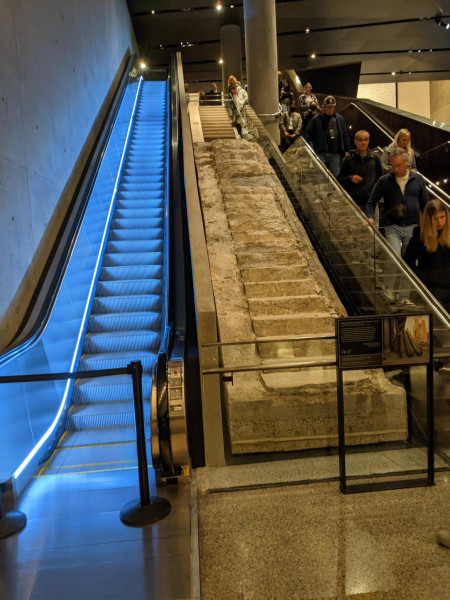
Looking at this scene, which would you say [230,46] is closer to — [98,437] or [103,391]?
[103,391]

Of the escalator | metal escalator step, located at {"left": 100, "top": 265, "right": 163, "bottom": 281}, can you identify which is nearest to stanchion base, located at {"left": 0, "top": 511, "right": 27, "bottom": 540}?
the escalator

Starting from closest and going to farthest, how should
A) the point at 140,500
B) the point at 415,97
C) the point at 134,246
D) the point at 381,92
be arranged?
1. the point at 140,500
2. the point at 134,246
3. the point at 415,97
4. the point at 381,92

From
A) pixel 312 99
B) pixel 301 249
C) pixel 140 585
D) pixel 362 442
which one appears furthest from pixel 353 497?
pixel 312 99

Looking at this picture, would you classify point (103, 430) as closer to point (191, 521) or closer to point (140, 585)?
point (191, 521)

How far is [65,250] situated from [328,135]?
16.0 ft

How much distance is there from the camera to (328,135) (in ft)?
27.6

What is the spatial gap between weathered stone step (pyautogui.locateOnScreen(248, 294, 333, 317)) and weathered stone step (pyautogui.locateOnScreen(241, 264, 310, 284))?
47 cm

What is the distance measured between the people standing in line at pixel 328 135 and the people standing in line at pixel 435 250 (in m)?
4.15

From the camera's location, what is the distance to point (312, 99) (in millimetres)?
11859

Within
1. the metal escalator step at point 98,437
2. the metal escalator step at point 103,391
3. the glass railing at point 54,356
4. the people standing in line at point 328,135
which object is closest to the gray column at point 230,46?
the people standing in line at point 328,135

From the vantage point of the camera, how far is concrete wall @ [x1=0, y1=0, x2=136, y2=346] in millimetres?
5238

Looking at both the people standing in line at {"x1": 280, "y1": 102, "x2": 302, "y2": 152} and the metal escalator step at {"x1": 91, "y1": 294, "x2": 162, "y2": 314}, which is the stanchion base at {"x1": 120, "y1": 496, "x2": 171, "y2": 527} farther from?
the people standing in line at {"x1": 280, "y1": 102, "x2": 302, "y2": 152}

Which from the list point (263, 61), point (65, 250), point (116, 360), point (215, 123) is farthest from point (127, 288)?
point (263, 61)

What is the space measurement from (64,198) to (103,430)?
13.1 feet
